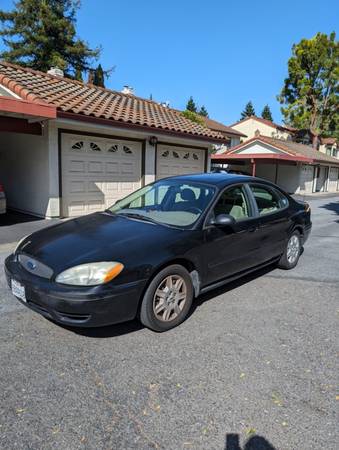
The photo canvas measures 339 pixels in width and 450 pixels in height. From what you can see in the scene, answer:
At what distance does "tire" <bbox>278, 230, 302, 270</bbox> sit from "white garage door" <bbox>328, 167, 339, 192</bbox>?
2851 cm

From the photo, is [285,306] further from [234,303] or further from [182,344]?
[182,344]

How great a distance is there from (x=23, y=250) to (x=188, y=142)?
1009cm

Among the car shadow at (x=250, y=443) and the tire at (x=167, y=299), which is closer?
the car shadow at (x=250, y=443)

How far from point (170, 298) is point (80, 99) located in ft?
29.3

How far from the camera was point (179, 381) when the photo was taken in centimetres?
269

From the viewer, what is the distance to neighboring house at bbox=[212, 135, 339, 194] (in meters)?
23.6

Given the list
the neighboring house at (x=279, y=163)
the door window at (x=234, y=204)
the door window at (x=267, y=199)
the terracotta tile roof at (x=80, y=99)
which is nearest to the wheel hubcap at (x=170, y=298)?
the door window at (x=234, y=204)

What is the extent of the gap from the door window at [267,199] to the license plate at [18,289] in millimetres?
3113

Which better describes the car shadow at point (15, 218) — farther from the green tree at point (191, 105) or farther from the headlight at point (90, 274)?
the green tree at point (191, 105)

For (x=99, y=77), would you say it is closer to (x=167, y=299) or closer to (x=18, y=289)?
(x=18, y=289)

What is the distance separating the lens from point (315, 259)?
6.43 meters

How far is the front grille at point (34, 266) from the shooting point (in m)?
3.12

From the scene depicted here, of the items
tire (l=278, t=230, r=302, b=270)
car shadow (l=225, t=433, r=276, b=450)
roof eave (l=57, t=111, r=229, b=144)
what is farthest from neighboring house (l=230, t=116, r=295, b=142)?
car shadow (l=225, t=433, r=276, b=450)

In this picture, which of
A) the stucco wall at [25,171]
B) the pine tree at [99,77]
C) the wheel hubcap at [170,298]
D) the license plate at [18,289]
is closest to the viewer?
the license plate at [18,289]
